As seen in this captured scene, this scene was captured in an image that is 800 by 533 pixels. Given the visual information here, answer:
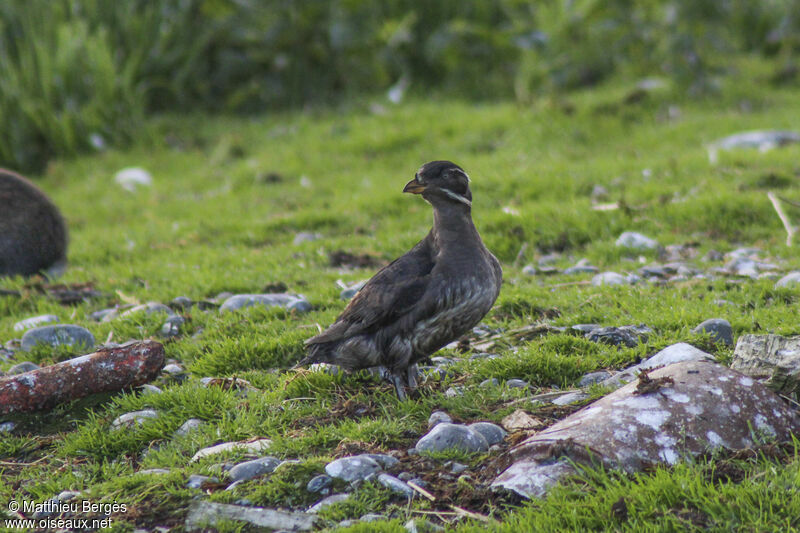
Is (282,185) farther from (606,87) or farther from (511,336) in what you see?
(511,336)

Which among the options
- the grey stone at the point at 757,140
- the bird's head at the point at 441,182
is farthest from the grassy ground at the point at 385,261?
the bird's head at the point at 441,182

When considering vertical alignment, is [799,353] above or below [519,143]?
above

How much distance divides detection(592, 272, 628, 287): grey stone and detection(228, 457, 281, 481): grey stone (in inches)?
133

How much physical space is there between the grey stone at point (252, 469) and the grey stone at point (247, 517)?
29 cm

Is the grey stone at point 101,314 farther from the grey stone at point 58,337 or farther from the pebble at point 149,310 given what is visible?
the grey stone at point 58,337

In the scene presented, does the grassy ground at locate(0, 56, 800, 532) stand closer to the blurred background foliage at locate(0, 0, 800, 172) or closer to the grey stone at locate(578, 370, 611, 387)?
the grey stone at locate(578, 370, 611, 387)

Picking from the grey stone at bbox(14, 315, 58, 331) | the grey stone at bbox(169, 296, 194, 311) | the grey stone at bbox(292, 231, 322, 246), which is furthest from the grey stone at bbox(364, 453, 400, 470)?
the grey stone at bbox(292, 231, 322, 246)

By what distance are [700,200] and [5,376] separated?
6.40 m

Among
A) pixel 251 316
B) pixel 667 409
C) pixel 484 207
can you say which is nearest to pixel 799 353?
pixel 667 409

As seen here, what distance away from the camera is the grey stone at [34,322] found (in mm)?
6799

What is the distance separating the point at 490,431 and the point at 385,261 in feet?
12.8

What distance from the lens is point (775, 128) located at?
11.5 m

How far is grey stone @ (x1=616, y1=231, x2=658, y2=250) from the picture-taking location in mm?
7770

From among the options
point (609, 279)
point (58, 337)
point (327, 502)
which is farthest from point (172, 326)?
point (609, 279)
